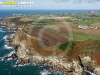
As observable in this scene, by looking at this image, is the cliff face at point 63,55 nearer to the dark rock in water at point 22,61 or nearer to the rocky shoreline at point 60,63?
the rocky shoreline at point 60,63

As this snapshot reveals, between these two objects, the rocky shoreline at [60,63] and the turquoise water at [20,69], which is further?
the turquoise water at [20,69]

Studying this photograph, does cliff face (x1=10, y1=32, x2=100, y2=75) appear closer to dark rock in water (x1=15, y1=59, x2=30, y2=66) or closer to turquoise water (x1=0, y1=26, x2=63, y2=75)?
dark rock in water (x1=15, y1=59, x2=30, y2=66)

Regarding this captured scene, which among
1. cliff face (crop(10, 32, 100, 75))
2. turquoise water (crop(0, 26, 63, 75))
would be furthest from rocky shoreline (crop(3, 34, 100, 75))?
turquoise water (crop(0, 26, 63, 75))

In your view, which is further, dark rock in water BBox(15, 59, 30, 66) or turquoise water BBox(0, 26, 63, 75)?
dark rock in water BBox(15, 59, 30, 66)

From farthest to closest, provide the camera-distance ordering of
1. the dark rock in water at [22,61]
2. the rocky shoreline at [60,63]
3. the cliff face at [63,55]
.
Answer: the dark rock in water at [22,61] → the cliff face at [63,55] → the rocky shoreline at [60,63]

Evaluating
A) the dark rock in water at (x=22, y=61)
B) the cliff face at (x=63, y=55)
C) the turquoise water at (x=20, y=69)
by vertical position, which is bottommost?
the turquoise water at (x=20, y=69)

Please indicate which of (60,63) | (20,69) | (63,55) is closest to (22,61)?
(20,69)

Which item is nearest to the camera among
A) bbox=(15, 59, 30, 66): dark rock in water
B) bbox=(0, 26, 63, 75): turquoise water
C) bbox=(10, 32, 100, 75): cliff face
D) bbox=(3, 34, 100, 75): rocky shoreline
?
bbox=(3, 34, 100, 75): rocky shoreline

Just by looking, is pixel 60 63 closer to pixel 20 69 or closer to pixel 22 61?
pixel 20 69

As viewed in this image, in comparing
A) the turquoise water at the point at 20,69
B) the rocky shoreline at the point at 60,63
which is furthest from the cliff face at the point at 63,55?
the turquoise water at the point at 20,69
